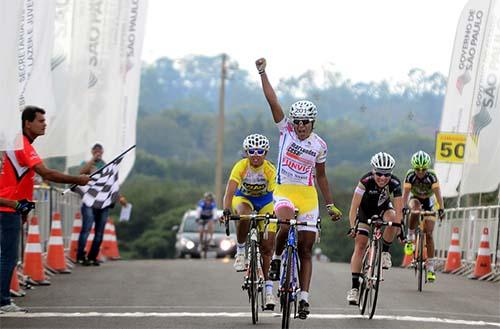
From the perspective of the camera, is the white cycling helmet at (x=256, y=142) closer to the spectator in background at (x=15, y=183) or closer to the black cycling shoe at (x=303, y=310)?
the spectator in background at (x=15, y=183)

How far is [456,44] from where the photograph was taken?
31.5 metres

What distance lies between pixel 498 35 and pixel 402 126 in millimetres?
89629

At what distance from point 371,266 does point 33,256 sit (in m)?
5.85

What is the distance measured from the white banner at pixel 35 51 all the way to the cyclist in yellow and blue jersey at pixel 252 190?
346cm

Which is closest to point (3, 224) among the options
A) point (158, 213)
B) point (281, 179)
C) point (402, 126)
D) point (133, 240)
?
point (281, 179)

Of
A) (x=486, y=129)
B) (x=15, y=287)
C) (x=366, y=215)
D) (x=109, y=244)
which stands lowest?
(x=109, y=244)

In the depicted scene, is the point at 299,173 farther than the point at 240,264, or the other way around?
the point at 240,264

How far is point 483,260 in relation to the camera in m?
23.9

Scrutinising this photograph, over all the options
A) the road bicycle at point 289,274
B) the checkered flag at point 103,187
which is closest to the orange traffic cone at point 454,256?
the checkered flag at point 103,187

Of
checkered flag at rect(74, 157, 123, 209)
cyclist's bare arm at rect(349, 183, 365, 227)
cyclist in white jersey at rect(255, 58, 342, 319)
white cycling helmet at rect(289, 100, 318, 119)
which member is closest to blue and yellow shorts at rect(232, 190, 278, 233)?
cyclist's bare arm at rect(349, 183, 365, 227)

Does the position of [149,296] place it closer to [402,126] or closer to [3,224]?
[3,224]

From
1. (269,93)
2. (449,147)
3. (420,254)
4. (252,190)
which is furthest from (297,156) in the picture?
(449,147)

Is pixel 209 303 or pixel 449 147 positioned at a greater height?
pixel 449 147

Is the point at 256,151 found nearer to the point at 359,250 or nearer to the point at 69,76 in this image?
the point at 359,250
